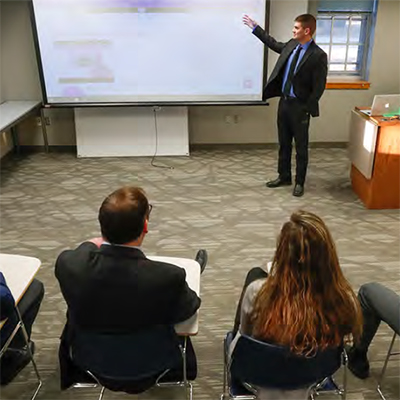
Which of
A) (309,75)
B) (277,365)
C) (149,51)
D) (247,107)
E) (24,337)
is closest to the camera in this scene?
(277,365)

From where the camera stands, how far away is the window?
4.94 m

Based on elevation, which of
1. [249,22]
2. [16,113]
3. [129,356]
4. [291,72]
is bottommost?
[129,356]

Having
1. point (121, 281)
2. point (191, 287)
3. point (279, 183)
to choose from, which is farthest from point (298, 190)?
point (121, 281)

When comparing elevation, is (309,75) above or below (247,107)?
above

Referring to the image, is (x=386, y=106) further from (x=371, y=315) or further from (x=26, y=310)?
(x=26, y=310)

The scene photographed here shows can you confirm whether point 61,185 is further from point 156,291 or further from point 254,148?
point 156,291

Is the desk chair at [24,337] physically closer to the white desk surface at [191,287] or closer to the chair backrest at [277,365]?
the white desk surface at [191,287]

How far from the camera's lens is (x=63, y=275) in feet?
4.71

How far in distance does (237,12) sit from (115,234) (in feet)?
12.2

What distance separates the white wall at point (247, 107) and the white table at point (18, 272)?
3.62 m

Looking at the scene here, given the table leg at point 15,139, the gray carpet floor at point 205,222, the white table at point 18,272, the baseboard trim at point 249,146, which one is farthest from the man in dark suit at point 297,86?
the table leg at point 15,139

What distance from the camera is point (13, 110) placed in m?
4.68

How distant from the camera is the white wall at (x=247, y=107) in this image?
4832 millimetres

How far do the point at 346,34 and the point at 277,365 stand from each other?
4.74 metres
